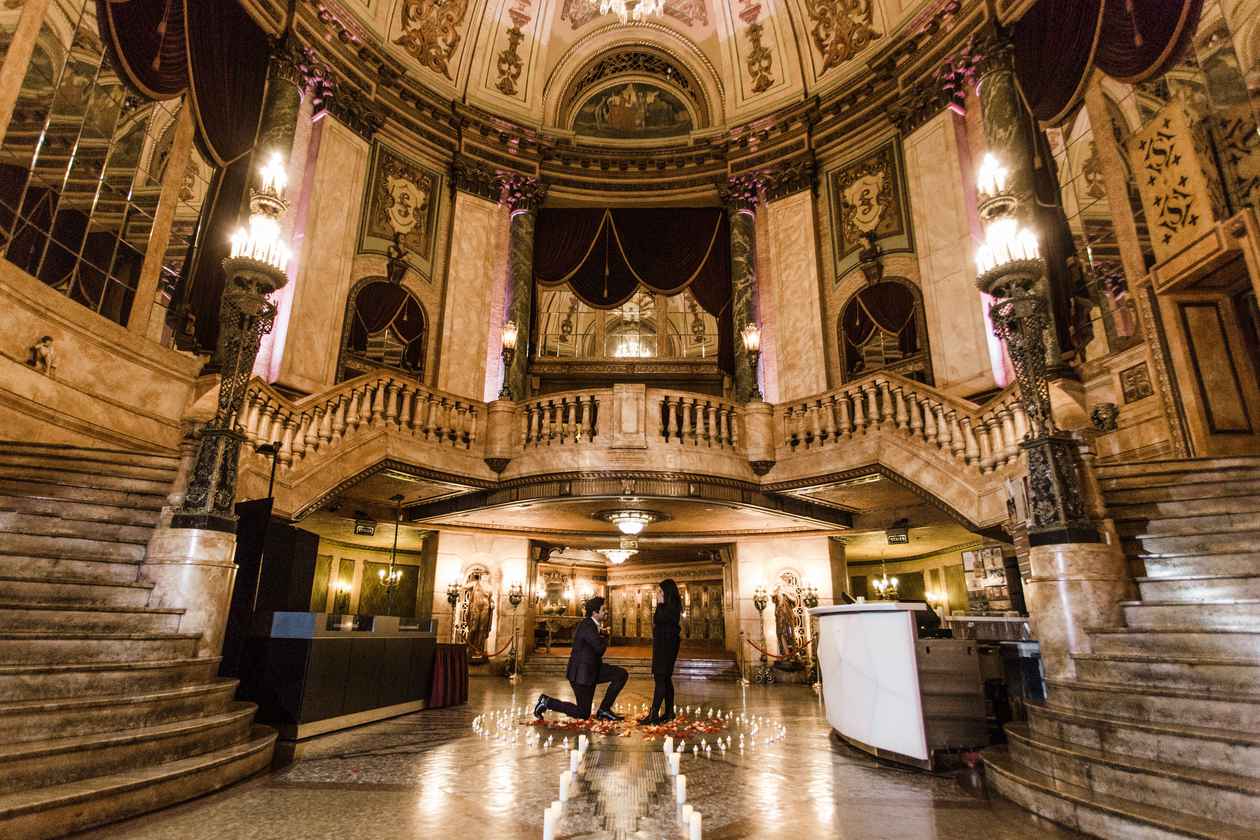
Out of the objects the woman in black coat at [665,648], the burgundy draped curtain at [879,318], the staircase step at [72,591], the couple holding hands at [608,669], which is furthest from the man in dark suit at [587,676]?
the burgundy draped curtain at [879,318]

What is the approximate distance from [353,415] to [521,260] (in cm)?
591

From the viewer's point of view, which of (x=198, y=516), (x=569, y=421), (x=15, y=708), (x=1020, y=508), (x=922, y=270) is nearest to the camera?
(x=15, y=708)

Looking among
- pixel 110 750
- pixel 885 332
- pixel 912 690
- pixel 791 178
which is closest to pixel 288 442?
pixel 110 750

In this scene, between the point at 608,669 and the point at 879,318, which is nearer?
the point at 608,669

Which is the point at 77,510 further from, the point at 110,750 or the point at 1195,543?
the point at 1195,543

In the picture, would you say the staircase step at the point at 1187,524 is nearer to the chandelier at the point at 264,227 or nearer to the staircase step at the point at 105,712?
the staircase step at the point at 105,712

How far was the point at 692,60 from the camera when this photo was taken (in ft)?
50.4

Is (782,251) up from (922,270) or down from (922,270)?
up

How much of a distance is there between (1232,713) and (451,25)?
16.0 meters

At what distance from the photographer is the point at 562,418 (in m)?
9.85

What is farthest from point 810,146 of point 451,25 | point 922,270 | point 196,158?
point 196,158

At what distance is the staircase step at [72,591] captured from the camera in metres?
4.31

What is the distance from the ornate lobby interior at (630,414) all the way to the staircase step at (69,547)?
1.3 inches

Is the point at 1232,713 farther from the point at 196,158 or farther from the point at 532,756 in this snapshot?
the point at 196,158
